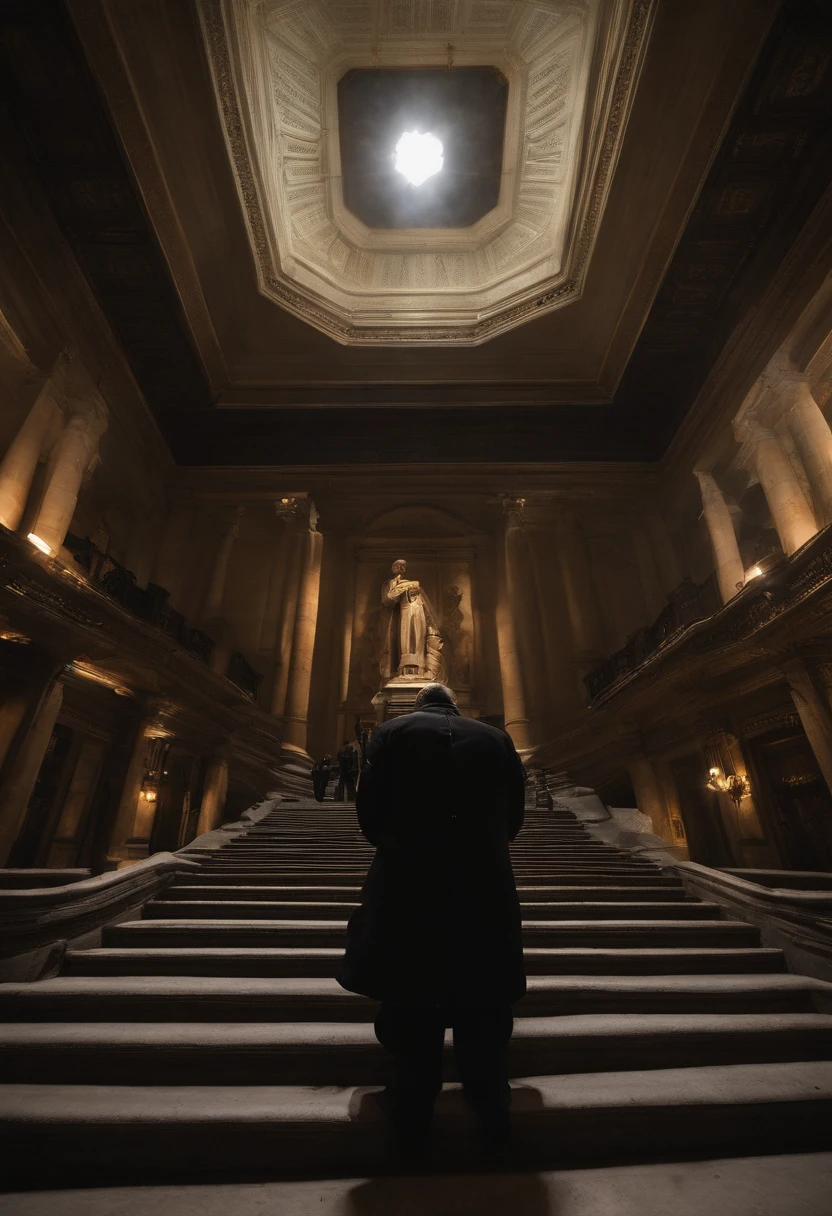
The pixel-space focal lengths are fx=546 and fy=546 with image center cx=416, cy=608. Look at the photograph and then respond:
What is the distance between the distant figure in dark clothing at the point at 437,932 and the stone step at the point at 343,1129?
160mm

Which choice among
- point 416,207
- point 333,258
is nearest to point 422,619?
point 333,258

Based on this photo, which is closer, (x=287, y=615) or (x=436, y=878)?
(x=436, y=878)

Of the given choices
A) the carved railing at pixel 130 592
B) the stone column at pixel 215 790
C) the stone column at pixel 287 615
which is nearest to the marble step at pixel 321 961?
the stone column at pixel 215 790

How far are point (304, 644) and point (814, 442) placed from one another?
1147 cm

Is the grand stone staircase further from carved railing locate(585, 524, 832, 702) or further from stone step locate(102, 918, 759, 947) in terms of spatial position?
carved railing locate(585, 524, 832, 702)

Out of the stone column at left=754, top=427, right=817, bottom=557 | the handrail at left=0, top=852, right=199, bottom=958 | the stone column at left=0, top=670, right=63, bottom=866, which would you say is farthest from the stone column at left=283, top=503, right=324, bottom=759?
the stone column at left=754, top=427, right=817, bottom=557

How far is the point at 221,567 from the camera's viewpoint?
1504cm

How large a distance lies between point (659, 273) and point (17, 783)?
14679 mm

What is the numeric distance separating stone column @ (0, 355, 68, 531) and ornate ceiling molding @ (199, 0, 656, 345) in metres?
5.43

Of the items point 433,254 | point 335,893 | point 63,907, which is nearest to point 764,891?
point 335,893

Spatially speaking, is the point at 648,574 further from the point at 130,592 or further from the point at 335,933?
the point at 335,933

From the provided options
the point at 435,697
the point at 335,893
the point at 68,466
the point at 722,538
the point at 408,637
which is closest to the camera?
the point at 435,697

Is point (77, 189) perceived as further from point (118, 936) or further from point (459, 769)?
point (459, 769)

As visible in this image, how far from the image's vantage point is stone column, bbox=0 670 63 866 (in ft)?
24.0
